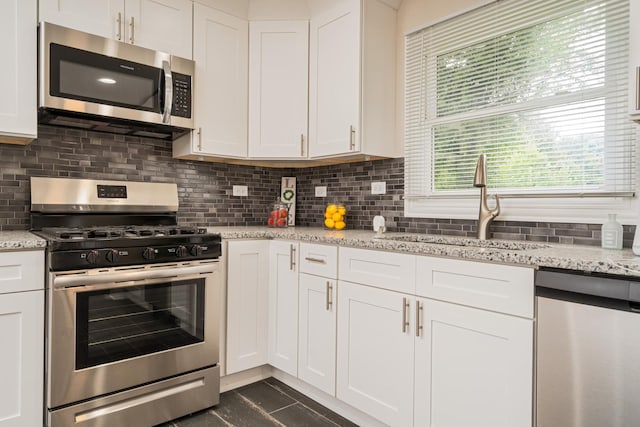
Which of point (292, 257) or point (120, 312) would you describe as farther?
point (292, 257)

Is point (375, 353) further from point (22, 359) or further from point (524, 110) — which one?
point (22, 359)

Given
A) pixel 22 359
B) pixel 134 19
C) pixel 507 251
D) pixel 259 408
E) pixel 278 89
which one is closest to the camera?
pixel 507 251

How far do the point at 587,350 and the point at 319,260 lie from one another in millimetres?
1308

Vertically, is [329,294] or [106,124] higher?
[106,124]

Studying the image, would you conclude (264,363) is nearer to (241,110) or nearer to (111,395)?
(111,395)

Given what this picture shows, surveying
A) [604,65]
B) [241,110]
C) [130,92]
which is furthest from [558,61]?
[130,92]

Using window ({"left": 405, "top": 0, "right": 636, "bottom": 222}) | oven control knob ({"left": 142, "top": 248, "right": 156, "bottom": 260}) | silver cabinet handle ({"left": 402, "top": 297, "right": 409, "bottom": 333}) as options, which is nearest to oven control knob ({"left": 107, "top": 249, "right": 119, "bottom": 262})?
oven control knob ({"left": 142, "top": 248, "right": 156, "bottom": 260})

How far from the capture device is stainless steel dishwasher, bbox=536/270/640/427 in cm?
114

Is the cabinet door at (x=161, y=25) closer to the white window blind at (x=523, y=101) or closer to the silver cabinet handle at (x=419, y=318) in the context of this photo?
the white window blind at (x=523, y=101)

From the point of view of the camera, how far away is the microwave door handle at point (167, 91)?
94.3 inches

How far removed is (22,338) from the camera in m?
1.74

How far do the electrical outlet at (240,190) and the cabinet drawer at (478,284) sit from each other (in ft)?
5.86

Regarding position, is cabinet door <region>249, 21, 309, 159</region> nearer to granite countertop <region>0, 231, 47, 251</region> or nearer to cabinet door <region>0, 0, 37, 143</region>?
cabinet door <region>0, 0, 37, 143</region>

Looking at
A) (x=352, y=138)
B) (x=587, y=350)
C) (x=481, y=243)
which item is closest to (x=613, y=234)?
(x=481, y=243)
